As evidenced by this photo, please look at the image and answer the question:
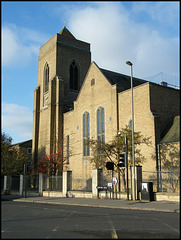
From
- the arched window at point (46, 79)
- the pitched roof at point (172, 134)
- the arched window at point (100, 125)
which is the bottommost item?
the pitched roof at point (172, 134)

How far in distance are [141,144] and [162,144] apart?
8.05 ft

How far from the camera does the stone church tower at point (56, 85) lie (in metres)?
40.8

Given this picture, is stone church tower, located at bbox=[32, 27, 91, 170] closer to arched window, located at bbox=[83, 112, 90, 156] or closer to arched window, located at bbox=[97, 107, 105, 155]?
arched window, located at bbox=[83, 112, 90, 156]

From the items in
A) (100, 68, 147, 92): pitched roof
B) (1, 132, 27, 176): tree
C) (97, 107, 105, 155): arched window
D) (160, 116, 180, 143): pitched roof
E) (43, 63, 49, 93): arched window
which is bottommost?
(1, 132, 27, 176): tree

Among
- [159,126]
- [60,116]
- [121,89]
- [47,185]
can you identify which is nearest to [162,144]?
[159,126]

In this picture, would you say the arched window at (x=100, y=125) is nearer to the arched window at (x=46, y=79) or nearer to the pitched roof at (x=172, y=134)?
the pitched roof at (x=172, y=134)

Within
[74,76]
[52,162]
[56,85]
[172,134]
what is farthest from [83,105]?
[172,134]

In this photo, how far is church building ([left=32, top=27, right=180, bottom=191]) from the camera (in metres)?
27.2

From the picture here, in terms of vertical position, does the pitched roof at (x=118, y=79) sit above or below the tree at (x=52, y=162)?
above

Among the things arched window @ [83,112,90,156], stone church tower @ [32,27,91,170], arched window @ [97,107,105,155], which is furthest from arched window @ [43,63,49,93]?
arched window @ [97,107,105,155]

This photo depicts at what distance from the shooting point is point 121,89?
3150 cm

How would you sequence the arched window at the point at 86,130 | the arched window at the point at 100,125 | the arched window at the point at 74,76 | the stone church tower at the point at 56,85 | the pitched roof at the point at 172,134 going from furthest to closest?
the arched window at the point at 74,76
the stone church tower at the point at 56,85
the arched window at the point at 86,130
the arched window at the point at 100,125
the pitched roof at the point at 172,134

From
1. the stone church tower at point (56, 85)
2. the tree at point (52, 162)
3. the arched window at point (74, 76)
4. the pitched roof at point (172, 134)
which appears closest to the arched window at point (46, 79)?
the stone church tower at point (56, 85)

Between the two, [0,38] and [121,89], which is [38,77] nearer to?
[121,89]
